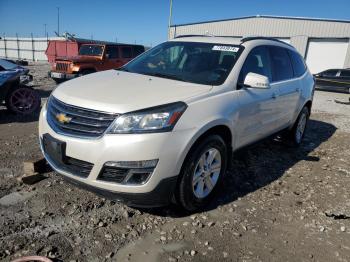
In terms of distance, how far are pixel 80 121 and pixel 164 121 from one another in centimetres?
77

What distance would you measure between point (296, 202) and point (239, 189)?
0.69 meters

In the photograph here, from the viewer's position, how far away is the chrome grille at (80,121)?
9.59ft

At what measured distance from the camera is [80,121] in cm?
303

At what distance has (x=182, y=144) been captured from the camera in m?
3.01

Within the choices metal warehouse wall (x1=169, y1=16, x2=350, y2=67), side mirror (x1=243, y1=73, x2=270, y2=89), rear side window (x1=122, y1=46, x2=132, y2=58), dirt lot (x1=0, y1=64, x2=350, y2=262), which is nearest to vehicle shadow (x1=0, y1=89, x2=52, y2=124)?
dirt lot (x1=0, y1=64, x2=350, y2=262)

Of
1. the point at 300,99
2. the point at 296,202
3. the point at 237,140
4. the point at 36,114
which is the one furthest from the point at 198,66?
the point at 36,114

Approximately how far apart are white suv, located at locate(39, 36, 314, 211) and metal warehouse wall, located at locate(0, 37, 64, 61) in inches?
1325

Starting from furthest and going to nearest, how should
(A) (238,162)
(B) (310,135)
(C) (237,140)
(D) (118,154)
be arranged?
(B) (310,135), (A) (238,162), (C) (237,140), (D) (118,154)

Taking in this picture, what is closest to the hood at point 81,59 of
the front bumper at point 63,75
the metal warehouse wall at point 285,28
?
the front bumper at point 63,75

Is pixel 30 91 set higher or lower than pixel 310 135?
higher

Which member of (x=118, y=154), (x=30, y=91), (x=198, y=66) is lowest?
(x=30, y=91)

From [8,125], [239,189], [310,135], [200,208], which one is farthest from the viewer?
[310,135]

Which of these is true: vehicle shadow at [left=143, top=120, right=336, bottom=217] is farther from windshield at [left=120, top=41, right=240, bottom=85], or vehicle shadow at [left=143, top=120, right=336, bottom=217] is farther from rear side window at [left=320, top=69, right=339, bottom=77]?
rear side window at [left=320, top=69, right=339, bottom=77]

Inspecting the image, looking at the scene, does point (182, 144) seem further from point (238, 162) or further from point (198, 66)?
Result: point (238, 162)
